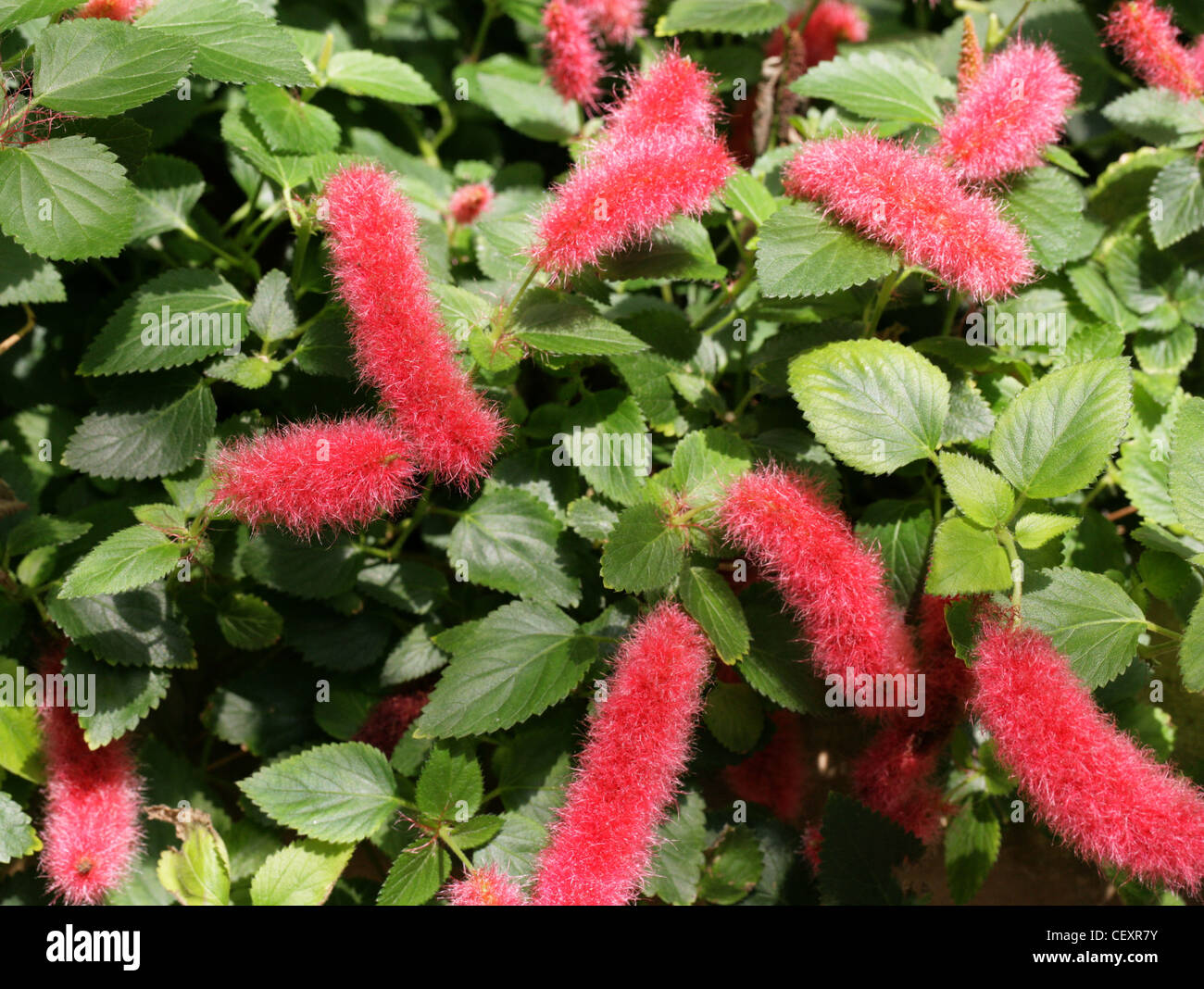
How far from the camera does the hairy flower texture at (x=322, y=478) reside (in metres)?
0.94

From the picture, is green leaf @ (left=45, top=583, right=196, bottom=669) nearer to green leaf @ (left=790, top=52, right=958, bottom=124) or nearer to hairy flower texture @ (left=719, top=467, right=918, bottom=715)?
hairy flower texture @ (left=719, top=467, right=918, bottom=715)

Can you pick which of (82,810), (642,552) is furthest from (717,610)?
(82,810)

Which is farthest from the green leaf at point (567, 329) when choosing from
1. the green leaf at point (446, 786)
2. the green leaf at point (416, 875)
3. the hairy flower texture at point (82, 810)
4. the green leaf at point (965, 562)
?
the hairy flower texture at point (82, 810)

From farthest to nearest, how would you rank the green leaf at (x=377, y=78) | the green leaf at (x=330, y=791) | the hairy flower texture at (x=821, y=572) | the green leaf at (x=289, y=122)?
the green leaf at (x=377, y=78)
the green leaf at (x=289, y=122)
the green leaf at (x=330, y=791)
the hairy flower texture at (x=821, y=572)

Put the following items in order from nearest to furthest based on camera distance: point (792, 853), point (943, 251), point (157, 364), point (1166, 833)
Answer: point (1166, 833)
point (943, 251)
point (157, 364)
point (792, 853)

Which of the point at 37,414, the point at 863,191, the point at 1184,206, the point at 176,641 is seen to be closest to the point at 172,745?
the point at 176,641

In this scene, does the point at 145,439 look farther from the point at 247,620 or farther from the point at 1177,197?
the point at 1177,197

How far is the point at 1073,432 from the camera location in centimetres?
106

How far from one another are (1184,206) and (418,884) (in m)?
1.33

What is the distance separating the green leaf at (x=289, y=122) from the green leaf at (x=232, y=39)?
10 centimetres

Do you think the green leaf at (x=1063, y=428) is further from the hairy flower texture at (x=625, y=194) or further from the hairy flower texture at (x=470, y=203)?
the hairy flower texture at (x=470, y=203)

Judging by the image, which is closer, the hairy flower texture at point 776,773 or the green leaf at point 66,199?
the green leaf at point 66,199

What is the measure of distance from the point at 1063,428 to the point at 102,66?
1.11 metres
